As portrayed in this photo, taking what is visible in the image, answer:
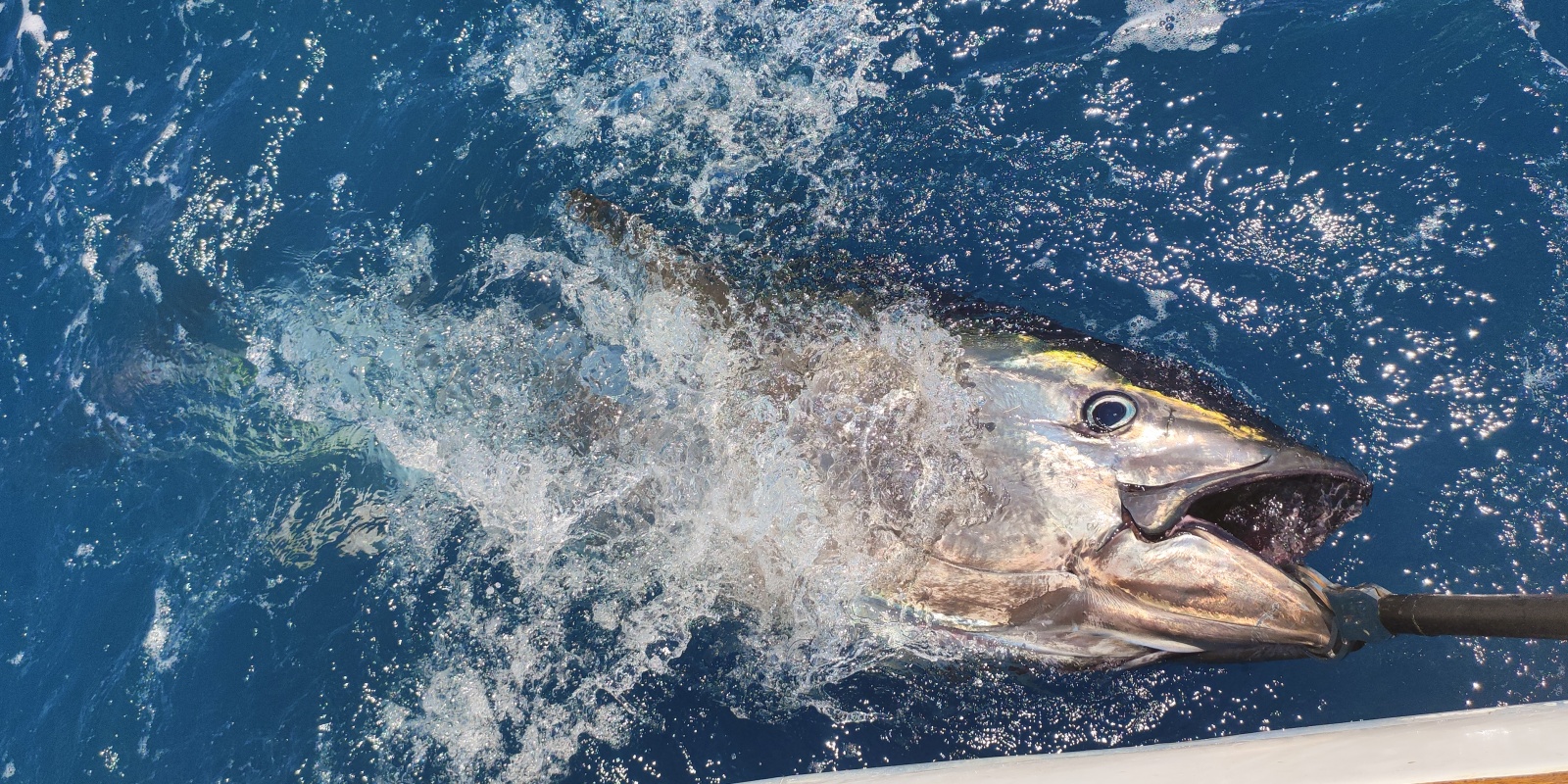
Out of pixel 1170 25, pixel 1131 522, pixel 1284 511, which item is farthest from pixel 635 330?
pixel 1170 25

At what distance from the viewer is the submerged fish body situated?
235cm

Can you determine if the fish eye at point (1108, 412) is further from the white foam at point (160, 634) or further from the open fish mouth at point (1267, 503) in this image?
the white foam at point (160, 634)

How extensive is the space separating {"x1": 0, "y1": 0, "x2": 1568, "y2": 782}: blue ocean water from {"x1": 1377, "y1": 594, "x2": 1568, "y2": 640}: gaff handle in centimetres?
Result: 102

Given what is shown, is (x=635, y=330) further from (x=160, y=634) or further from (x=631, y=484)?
(x=160, y=634)

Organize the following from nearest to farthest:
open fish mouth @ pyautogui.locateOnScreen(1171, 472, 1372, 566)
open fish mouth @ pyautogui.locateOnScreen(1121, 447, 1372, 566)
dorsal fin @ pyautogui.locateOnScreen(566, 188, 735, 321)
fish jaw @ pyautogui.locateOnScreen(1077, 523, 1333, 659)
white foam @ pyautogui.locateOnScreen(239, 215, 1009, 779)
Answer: fish jaw @ pyautogui.locateOnScreen(1077, 523, 1333, 659) < open fish mouth @ pyautogui.locateOnScreen(1121, 447, 1372, 566) < open fish mouth @ pyautogui.locateOnScreen(1171, 472, 1372, 566) < white foam @ pyautogui.locateOnScreen(239, 215, 1009, 779) < dorsal fin @ pyautogui.locateOnScreen(566, 188, 735, 321)

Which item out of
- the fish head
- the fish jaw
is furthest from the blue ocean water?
the fish jaw

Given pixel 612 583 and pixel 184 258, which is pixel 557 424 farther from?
pixel 184 258

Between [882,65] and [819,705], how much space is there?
2733 millimetres

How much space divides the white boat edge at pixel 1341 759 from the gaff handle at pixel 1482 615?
0.21m

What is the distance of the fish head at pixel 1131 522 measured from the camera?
2.33 metres

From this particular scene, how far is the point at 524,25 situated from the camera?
14.8 feet

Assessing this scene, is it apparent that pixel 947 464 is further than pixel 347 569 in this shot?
No

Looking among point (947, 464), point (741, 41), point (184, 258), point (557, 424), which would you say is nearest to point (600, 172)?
point (741, 41)

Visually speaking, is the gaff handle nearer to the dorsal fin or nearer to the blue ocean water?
the blue ocean water
